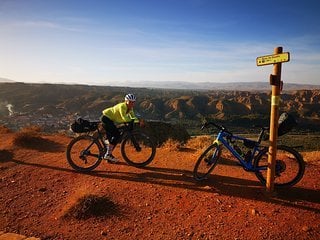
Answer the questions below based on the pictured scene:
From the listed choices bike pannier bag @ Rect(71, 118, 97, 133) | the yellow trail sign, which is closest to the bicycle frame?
the yellow trail sign

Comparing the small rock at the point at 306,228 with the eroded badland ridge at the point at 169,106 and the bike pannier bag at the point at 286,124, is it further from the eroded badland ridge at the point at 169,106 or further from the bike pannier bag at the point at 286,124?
the eroded badland ridge at the point at 169,106

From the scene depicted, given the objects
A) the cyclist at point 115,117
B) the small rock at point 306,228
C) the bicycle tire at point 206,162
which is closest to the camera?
the small rock at point 306,228

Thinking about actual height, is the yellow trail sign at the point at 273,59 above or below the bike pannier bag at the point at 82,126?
above

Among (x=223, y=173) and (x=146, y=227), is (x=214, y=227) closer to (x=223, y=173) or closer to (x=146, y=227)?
(x=146, y=227)

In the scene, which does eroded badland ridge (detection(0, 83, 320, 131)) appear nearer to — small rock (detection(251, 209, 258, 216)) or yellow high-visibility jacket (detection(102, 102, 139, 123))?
yellow high-visibility jacket (detection(102, 102, 139, 123))

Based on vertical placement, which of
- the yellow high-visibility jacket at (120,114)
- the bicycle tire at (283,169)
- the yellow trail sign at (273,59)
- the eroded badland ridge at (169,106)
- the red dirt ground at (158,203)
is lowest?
the eroded badland ridge at (169,106)

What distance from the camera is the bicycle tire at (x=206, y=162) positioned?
245 inches

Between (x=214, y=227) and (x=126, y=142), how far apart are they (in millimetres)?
3671

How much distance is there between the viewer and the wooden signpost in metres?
5.25

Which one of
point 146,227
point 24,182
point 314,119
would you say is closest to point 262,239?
point 146,227

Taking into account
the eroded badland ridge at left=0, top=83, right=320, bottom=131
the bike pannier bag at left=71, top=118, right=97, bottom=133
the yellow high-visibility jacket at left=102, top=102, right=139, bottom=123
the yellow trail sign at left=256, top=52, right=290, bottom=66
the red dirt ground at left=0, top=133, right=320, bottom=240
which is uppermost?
the yellow trail sign at left=256, top=52, right=290, bottom=66

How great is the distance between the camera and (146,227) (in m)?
4.78

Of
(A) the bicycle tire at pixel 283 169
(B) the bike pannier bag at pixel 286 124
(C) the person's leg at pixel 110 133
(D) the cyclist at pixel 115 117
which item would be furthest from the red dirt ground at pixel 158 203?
(B) the bike pannier bag at pixel 286 124

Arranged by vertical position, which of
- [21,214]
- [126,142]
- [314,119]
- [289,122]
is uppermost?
[289,122]
